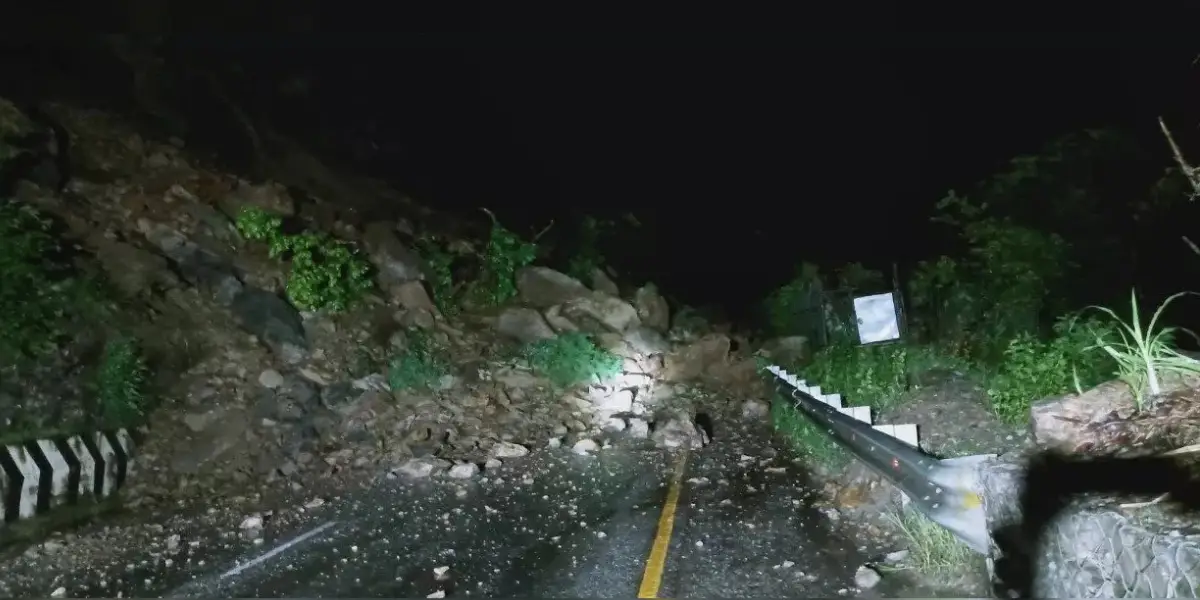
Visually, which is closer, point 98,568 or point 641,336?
point 98,568

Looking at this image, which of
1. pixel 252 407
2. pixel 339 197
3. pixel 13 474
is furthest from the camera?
pixel 339 197

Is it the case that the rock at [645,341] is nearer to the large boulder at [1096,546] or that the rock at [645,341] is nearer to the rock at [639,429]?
the rock at [639,429]

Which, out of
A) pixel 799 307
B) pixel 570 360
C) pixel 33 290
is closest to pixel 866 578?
pixel 570 360

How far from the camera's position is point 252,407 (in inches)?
396

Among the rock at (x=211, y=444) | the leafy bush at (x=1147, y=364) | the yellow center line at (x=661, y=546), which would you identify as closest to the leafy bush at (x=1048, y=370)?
the leafy bush at (x=1147, y=364)

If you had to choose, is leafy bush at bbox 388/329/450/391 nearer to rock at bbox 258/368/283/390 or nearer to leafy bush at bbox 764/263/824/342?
rock at bbox 258/368/283/390

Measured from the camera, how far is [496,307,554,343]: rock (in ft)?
42.6

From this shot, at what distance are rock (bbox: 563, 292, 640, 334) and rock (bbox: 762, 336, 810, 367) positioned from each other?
234 centimetres

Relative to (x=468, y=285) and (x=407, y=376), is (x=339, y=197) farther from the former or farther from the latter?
(x=407, y=376)

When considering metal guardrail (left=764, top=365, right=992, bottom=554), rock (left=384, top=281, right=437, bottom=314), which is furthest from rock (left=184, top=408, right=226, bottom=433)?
metal guardrail (left=764, top=365, right=992, bottom=554)

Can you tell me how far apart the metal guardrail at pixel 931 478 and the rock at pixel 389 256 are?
886 centimetres

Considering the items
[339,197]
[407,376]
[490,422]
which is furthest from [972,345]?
[339,197]

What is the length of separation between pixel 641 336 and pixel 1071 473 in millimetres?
9295

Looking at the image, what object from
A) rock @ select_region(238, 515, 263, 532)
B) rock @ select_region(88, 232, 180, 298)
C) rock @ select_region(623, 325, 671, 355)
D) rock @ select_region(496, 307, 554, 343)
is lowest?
rock @ select_region(238, 515, 263, 532)
